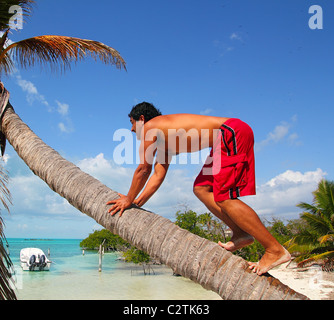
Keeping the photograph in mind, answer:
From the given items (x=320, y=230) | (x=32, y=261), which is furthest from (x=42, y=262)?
(x=320, y=230)

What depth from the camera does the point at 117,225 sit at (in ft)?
12.1

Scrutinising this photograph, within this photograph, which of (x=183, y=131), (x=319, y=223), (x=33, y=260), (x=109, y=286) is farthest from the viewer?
(x=33, y=260)

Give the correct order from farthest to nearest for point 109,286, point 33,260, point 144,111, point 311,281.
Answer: point 33,260 < point 109,286 < point 311,281 < point 144,111

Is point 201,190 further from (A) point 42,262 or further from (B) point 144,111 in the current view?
(A) point 42,262

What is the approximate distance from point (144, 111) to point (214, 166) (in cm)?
115

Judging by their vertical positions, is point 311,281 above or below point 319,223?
below

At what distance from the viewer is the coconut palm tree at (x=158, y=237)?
120 inches

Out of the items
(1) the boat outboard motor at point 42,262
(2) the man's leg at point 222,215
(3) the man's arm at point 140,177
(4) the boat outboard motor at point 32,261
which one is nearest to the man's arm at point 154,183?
(3) the man's arm at point 140,177

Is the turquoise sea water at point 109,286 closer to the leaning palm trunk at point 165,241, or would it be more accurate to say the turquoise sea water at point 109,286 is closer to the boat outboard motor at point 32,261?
the boat outboard motor at point 32,261

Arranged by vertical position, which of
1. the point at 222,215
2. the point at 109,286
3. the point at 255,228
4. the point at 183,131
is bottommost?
the point at 109,286

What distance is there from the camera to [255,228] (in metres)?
3.21

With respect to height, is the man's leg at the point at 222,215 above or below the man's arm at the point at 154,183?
below

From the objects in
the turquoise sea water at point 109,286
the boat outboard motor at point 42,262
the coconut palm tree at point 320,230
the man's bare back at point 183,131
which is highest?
the man's bare back at point 183,131

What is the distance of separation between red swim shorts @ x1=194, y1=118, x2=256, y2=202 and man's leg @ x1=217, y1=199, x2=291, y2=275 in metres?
0.10
